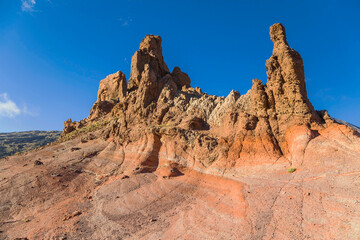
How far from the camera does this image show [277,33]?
2491 cm

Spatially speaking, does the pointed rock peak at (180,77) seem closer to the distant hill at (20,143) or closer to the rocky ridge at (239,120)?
the rocky ridge at (239,120)

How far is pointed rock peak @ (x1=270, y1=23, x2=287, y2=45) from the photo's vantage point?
24.5 meters

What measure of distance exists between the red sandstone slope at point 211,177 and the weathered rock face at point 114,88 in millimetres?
27690

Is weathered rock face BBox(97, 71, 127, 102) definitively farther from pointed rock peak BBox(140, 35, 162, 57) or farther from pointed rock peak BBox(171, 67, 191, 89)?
pointed rock peak BBox(171, 67, 191, 89)

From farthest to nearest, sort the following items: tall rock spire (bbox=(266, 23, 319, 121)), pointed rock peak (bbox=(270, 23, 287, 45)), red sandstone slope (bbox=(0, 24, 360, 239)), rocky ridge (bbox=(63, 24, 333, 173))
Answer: pointed rock peak (bbox=(270, 23, 287, 45))
tall rock spire (bbox=(266, 23, 319, 121))
rocky ridge (bbox=(63, 24, 333, 173))
red sandstone slope (bbox=(0, 24, 360, 239))

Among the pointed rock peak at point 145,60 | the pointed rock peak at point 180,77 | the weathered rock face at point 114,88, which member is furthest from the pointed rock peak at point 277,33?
the weathered rock face at point 114,88

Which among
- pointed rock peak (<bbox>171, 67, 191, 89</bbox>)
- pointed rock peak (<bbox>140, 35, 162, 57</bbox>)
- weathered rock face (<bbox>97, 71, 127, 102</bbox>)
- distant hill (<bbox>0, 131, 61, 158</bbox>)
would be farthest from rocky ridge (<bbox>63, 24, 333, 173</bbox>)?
distant hill (<bbox>0, 131, 61, 158</bbox>)

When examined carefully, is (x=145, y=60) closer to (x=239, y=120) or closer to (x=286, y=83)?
(x=239, y=120)

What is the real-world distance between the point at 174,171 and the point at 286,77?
16302 mm

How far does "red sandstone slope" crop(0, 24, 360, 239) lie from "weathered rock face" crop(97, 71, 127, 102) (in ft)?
90.8

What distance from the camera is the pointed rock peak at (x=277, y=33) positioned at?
2450cm

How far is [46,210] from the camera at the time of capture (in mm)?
19344

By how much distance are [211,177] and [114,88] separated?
160ft

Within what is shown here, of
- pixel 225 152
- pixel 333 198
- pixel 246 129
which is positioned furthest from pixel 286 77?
pixel 333 198
